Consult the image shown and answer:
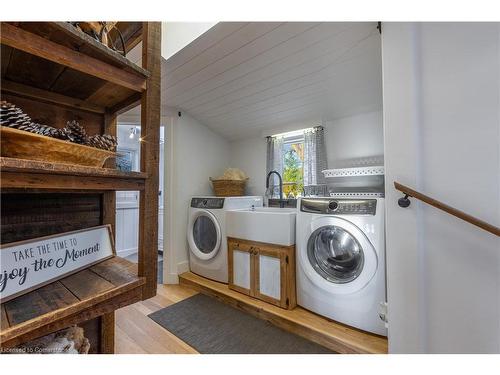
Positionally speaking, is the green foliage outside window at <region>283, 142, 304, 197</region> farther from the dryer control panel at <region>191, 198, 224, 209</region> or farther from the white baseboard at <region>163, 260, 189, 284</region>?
the white baseboard at <region>163, 260, 189, 284</region>

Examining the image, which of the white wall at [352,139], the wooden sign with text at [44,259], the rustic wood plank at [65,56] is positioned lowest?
the wooden sign with text at [44,259]

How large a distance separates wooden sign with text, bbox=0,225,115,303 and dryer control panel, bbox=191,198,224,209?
1.73 metres

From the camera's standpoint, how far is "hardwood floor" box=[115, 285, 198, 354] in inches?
58.8

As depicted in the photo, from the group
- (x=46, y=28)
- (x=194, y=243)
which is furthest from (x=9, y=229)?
(x=194, y=243)

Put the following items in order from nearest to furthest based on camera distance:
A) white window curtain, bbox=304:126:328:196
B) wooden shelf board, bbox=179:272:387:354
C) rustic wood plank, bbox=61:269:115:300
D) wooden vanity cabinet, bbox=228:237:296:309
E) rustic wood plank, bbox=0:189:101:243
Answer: rustic wood plank, bbox=61:269:115:300, rustic wood plank, bbox=0:189:101:243, wooden shelf board, bbox=179:272:387:354, wooden vanity cabinet, bbox=228:237:296:309, white window curtain, bbox=304:126:328:196

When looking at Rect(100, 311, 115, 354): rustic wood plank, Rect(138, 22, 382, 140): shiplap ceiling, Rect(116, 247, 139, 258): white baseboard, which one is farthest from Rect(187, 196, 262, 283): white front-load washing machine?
Rect(116, 247, 139, 258): white baseboard

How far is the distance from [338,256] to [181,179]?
187 centimetres

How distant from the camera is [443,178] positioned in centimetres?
105

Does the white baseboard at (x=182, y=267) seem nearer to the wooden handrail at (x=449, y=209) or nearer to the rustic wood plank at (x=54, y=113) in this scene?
the rustic wood plank at (x=54, y=113)

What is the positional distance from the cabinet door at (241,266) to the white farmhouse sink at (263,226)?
101 mm

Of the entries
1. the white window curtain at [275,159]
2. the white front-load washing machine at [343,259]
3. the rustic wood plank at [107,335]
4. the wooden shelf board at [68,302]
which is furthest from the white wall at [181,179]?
the wooden shelf board at [68,302]

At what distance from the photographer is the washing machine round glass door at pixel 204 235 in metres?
2.43

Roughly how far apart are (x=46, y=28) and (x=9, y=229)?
0.54 m

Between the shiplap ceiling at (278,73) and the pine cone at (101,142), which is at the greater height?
the shiplap ceiling at (278,73)
